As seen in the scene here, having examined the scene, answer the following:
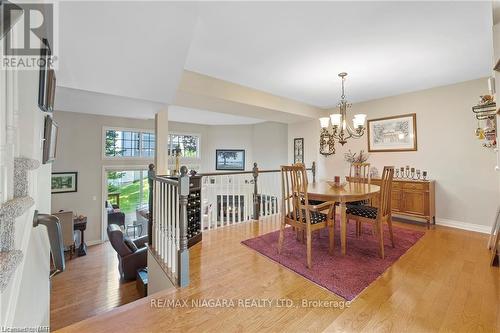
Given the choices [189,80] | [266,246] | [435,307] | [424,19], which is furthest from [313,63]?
[435,307]

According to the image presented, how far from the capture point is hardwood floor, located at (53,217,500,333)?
1.59m

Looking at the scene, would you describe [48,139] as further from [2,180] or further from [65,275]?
[65,275]

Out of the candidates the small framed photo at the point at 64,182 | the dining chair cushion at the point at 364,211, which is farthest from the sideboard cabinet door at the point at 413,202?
the small framed photo at the point at 64,182

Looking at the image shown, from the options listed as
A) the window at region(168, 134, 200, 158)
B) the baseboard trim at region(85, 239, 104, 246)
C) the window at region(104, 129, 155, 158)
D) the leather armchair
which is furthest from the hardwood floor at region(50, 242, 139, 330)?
the window at region(168, 134, 200, 158)

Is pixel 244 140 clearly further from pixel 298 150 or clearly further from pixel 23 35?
pixel 23 35

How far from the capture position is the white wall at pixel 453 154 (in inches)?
142

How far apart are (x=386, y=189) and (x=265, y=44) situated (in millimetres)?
2262

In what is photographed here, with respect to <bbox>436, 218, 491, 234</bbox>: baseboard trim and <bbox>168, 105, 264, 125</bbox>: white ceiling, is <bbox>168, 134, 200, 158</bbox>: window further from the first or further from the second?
<bbox>436, 218, 491, 234</bbox>: baseboard trim

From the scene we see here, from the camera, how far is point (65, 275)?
4.33 metres

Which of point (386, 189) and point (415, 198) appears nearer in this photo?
point (386, 189)

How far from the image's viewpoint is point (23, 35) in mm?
1036

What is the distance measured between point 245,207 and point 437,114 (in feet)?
12.6

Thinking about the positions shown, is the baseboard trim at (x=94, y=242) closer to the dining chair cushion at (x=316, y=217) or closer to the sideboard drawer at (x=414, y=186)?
the dining chair cushion at (x=316, y=217)

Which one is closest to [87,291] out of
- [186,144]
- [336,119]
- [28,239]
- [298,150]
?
[28,239]
